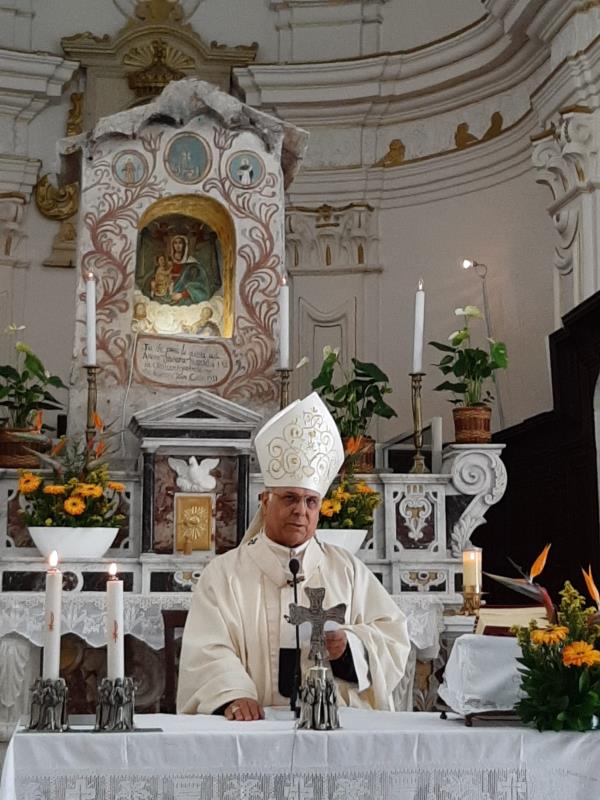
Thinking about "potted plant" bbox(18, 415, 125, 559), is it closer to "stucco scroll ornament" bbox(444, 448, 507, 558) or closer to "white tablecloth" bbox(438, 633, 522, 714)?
"stucco scroll ornament" bbox(444, 448, 507, 558)

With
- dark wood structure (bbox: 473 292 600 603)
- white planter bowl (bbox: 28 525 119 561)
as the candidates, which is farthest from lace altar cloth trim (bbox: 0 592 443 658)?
dark wood structure (bbox: 473 292 600 603)

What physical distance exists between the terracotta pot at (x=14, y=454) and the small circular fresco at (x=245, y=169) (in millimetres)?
2217

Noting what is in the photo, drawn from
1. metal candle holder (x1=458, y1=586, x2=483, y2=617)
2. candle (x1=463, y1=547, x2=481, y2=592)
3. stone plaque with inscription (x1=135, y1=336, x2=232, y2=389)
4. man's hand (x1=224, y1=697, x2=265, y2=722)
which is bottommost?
man's hand (x1=224, y1=697, x2=265, y2=722)

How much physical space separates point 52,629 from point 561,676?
4.03ft

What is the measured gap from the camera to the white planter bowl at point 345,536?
21.7 feet

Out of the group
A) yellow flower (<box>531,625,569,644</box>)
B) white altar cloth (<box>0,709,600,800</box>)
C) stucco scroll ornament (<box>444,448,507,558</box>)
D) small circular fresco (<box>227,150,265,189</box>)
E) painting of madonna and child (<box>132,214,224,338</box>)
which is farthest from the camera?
small circular fresco (<box>227,150,265,189</box>)

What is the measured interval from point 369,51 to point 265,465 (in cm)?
835

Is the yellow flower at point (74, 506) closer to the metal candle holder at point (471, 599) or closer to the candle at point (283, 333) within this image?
the candle at point (283, 333)

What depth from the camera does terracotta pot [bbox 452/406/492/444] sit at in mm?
7234

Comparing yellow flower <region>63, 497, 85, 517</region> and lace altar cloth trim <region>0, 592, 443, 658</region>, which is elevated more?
yellow flower <region>63, 497, 85, 517</region>

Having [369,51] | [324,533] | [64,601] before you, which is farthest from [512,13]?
[64,601]

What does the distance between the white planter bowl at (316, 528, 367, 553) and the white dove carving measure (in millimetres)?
676

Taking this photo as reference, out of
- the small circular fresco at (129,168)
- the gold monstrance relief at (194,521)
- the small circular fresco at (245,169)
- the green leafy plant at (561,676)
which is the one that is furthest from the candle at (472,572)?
the small circular fresco at (129,168)

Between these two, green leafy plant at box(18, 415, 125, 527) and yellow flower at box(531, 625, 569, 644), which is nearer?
yellow flower at box(531, 625, 569, 644)
